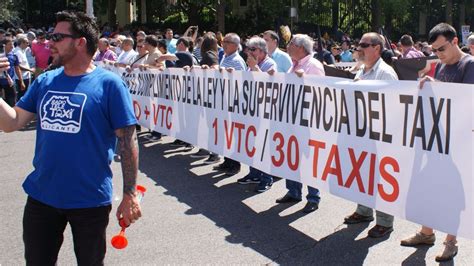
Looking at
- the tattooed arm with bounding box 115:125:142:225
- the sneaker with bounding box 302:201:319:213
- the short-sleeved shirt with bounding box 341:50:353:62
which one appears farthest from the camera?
the short-sleeved shirt with bounding box 341:50:353:62

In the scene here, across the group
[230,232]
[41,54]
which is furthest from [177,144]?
[41,54]

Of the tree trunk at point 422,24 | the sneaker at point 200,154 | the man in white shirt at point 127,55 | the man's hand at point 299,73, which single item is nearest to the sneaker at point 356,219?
the man's hand at point 299,73

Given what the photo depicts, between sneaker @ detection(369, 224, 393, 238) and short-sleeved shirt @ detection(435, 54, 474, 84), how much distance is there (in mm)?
1400

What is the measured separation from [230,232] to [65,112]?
272 cm

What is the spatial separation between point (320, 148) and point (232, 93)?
1993 millimetres

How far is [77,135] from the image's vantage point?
10.1ft

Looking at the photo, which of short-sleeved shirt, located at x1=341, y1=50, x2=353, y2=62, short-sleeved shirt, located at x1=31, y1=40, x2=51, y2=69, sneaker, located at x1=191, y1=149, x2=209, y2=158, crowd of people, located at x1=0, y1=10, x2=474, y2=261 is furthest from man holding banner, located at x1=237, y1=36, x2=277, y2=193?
short-sleeved shirt, located at x1=341, y1=50, x2=353, y2=62

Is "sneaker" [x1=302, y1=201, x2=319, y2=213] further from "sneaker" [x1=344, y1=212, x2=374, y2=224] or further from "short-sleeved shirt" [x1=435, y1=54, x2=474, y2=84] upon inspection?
"short-sleeved shirt" [x1=435, y1=54, x2=474, y2=84]

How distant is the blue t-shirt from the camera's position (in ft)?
10.0

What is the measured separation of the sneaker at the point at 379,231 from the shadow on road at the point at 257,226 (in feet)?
0.23

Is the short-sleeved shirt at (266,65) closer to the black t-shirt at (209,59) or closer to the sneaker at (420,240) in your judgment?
the black t-shirt at (209,59)

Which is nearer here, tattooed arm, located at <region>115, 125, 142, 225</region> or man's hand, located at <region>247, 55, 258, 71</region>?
tattooed arm, located at <region>115, 125, 142, 225</region>

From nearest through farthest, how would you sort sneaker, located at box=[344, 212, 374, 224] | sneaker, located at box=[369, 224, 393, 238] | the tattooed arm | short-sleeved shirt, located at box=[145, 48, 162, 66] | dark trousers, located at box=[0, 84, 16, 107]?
1. the tattooed arm
2. sneaker, located at box=[369, 224, 393, 238]
3. sneaker, located at box=[344, 212, 374, 224]
4. short-sleeved shirt, located at box=[145, 48, 162, 66]
5. dark trousers, located at box=[0, 84, 16, 107]

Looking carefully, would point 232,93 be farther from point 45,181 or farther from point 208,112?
point 45,181
